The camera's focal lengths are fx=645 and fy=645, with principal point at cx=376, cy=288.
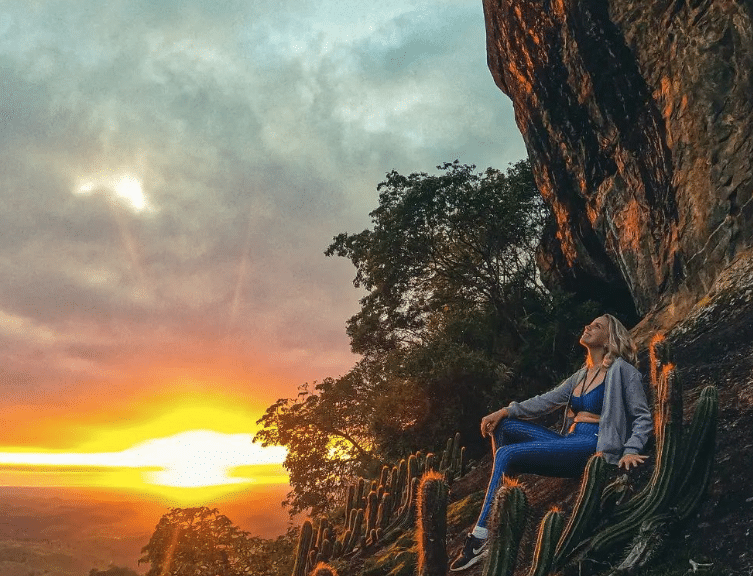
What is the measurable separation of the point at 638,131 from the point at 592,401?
40.0ft

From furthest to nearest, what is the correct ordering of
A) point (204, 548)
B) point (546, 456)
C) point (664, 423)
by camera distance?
point (204, 548), point (546, 456), point (664, 423)

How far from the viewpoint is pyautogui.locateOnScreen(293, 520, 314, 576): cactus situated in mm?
9945

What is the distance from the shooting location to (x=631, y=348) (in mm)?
5922

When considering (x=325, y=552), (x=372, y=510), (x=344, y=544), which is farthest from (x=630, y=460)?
(x=344, y=544)

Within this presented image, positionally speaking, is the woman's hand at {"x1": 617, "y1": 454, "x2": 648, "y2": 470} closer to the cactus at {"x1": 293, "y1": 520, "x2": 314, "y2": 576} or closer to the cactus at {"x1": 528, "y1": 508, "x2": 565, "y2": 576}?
the cactus at {"x1": 528, "y1": 508, "x2": 565, "y2": 576}

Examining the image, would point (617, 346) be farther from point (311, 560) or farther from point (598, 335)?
point (311, 560)

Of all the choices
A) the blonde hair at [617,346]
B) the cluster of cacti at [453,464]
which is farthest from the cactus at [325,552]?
the blonde hair at [617,346]

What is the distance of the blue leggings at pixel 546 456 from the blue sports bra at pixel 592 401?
144 mm

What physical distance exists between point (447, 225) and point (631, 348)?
20397 millimetres

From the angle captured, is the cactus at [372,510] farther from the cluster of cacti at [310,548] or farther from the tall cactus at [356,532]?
the cluster of cacti at [310,548]

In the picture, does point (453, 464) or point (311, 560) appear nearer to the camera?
point (311, 560)

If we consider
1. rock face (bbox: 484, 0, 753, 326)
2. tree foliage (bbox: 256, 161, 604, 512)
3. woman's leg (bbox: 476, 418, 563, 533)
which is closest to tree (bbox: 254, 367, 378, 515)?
tree foliage (bbox: 256, 161, 604, 512)

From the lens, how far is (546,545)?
4508 mm

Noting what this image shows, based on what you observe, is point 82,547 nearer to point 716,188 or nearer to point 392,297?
point 392,297
